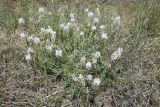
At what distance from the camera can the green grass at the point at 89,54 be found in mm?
3291

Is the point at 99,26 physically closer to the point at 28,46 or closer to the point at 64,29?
the point at 64,29

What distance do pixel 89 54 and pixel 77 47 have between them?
0.20m

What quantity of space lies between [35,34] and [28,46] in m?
0.18

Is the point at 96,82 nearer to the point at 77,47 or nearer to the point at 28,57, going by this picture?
the point at 77,47

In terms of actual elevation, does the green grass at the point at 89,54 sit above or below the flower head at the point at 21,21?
below

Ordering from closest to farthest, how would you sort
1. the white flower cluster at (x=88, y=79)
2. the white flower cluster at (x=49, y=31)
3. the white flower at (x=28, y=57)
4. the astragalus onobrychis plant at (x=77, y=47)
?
the white flower cluster at (x=88, y=79) → the astragalus onobrychis plant at (x=77, y=47) → the white flower at (x=28, y=57) → the white flower cluster at (x=49, y=31)

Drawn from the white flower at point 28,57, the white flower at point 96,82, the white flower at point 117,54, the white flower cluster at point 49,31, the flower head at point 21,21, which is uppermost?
the flower head at point 21,21

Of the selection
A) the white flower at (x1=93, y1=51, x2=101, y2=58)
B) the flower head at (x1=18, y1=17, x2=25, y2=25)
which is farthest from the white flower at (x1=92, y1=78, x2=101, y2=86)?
the flower head at (x1=18, y1=17, x2=25, y2=25)

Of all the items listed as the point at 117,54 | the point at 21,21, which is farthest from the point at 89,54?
the point at 21,21

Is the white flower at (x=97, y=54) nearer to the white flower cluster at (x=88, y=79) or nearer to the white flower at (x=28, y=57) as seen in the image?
the white flower cluster at (x=88, y=79)

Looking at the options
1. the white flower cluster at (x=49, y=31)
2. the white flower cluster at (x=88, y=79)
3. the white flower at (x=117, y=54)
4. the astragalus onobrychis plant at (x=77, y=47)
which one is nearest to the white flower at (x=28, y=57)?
the astragalus onobrychis plant at (x=77, y=47)

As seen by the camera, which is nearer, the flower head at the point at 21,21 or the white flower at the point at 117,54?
the white flower at the point at 117,54

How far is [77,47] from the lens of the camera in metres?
3.68

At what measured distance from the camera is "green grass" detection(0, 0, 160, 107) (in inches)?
130
